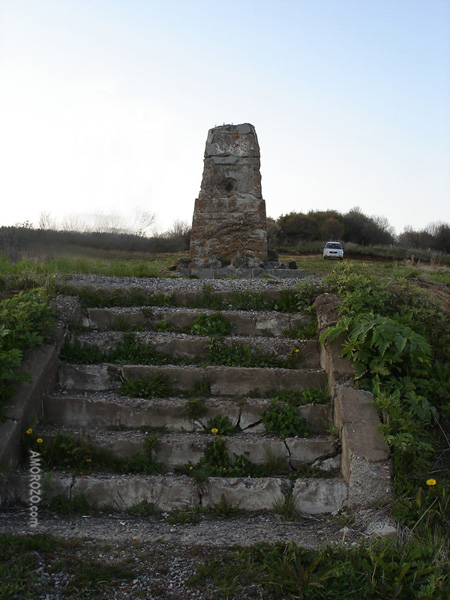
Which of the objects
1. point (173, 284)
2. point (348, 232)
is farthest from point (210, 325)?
point (348, 232)

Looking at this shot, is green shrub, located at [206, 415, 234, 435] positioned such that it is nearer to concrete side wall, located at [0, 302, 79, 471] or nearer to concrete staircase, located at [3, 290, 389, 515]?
concrete staircase, located at [3, 290, 389, 515]

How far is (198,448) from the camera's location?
4176mm

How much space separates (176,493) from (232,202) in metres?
8.02

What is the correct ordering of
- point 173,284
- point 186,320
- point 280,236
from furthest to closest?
point 280,236, point 173,284, point 186,320

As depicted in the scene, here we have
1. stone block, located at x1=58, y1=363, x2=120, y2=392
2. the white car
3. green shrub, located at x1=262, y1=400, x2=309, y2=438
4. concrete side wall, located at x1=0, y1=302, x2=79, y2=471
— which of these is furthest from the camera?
the white car

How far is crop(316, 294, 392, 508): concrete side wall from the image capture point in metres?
3.71

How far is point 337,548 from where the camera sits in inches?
123

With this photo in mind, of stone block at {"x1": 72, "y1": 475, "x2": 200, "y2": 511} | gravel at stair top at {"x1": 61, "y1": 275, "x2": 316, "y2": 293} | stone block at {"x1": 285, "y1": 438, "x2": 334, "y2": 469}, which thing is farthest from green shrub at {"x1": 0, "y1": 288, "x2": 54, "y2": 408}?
stone block at {"x1": 285, "y1": 438, "x2": 334, "y2": 469}

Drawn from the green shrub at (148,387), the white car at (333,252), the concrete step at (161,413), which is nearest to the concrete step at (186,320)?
the green shrub at (148,387)

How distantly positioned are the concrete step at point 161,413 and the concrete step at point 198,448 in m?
0.23

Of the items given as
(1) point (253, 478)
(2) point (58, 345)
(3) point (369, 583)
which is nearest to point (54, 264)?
(2) point (58, 345)

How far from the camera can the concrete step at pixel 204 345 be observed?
5262 mm

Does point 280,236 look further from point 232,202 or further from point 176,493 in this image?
point 176,493

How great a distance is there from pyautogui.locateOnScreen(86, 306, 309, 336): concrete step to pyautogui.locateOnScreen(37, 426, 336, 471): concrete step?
1.67 metres
